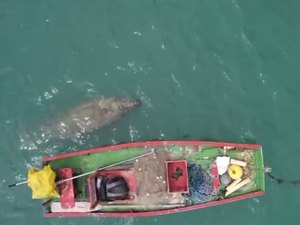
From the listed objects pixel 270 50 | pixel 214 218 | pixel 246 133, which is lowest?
pixel 214 218

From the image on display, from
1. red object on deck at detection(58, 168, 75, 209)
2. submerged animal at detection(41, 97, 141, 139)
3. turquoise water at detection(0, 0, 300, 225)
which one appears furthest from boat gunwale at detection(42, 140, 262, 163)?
submerged animal at detection(41, 97, 141, 139)

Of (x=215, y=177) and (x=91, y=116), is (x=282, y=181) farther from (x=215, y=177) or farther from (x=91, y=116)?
(x=91, y=116)

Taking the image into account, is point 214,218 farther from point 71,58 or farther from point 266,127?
point 71,58

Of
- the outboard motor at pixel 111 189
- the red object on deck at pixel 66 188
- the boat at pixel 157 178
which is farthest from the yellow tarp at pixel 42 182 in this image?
the outboard motor at pixel 111 189

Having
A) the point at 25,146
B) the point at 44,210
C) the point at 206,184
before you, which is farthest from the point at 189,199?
the point at 25,146

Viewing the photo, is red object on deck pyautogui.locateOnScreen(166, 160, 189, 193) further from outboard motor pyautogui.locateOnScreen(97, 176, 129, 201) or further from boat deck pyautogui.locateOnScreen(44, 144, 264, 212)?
outboard motor pyautogui.locateOnScreen(97, 176, 129, 201)

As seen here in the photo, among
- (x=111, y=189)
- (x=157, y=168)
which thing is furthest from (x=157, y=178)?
(x=111, y=189)

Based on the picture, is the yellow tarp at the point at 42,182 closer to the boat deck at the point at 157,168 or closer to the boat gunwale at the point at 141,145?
the boat gunwale at the point at 141,145

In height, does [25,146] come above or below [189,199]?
above
